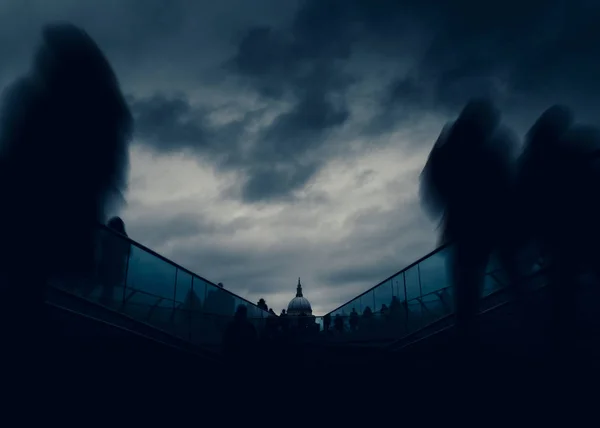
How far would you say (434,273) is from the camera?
300 inches

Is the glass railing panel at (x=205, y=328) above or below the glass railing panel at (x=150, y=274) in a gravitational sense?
below

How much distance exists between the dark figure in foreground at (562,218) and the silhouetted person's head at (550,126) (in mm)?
263

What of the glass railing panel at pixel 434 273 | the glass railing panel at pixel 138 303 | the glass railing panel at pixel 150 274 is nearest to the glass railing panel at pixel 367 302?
the glass railing panel at pixel 434 273

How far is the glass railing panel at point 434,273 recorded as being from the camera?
704 centimetres

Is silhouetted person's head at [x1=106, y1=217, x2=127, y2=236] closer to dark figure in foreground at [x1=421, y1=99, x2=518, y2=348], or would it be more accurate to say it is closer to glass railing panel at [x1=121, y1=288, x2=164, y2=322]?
glass railing panel at [x1=121, y1=288, x2=164, y2=322]

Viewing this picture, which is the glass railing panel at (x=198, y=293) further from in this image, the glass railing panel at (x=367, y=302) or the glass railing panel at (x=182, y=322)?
the glass railing panel at (x=367, y=302)

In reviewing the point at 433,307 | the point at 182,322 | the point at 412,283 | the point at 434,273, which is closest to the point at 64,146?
the point at 182,322

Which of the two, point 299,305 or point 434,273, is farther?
point 299,305

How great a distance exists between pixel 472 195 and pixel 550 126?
1.22m

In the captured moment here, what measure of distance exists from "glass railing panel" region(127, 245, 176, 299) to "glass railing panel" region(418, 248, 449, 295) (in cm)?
389

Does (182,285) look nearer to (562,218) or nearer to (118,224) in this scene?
(118,224)

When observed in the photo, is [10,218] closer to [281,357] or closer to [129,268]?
[129,268]

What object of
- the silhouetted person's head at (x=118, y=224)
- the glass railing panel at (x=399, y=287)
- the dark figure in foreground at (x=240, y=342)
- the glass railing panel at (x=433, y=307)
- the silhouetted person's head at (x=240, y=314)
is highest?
the silhouetted person's head at (x=118, y=224)

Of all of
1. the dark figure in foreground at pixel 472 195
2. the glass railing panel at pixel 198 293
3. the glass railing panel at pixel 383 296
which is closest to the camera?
the dark figure in foreground at pixel 472 195
